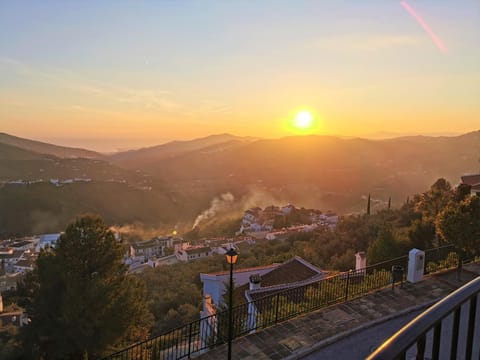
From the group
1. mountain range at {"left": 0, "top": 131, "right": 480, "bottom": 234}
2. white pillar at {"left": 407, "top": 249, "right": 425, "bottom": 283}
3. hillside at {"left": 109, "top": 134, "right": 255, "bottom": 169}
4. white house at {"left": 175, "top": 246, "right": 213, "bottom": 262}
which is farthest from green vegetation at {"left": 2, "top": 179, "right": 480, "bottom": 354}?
hillside at {"left": 109, "top": 134, "right": 255, "bottom": 169}

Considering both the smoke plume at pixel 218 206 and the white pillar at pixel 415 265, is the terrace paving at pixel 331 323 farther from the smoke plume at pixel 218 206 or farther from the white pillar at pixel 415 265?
the smoke plume at pixel 218 206

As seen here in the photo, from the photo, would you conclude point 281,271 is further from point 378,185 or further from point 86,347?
point 378,185

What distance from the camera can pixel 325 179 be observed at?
93188 mm

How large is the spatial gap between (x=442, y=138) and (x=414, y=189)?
40170 millimetres

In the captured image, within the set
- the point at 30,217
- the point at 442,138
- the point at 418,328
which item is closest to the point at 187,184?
the point at 30,217

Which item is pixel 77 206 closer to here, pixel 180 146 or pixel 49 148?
pixel 49 148

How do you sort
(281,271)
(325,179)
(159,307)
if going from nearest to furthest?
(281,271) < (159,307) < (325,179)

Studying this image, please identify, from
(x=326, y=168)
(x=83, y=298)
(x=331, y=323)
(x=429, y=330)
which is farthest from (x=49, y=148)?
(x=429, y=330)

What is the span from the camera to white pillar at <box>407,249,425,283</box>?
28.9ft

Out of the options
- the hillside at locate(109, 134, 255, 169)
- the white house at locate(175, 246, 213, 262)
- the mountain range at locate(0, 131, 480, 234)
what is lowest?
the white house at locate(175, 246, 213, 262)

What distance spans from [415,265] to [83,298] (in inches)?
349

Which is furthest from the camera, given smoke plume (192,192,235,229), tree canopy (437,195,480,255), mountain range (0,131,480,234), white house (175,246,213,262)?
smoke plume (192,192,235,229)

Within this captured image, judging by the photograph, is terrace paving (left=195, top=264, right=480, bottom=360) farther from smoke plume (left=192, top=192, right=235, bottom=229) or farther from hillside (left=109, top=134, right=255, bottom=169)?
hillside (left=109, top=134, right=255, bottom=169)

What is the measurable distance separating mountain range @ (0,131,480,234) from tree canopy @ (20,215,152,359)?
54.1 m
